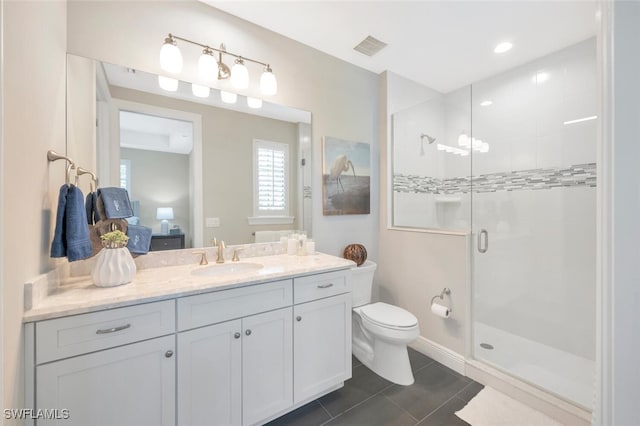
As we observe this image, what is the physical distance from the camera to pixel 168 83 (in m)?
1.62

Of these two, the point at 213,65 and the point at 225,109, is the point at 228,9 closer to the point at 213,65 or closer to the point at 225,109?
the point at 213,65

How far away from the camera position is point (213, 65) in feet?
5.57

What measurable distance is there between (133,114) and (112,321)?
1.19 m

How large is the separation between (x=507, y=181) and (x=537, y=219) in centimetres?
41

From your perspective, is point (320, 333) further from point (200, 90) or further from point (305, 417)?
point (200, 90)

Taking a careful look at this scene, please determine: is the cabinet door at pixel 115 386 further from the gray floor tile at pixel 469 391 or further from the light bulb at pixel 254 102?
the gray floor tile at pixel 469 391

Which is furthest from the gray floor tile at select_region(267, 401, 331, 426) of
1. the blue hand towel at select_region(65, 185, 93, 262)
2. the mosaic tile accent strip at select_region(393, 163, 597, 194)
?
the mosaic tile accent strip at select_region(393, 163, 597, 194)

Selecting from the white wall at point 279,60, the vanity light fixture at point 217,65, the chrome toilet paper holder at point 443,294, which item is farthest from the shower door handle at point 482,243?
the vanity light fixture at point 217,65

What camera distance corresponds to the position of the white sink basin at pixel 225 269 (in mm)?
1598

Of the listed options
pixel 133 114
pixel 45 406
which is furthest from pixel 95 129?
pixel 45 406

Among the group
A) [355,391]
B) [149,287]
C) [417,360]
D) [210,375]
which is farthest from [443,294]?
[149,287]

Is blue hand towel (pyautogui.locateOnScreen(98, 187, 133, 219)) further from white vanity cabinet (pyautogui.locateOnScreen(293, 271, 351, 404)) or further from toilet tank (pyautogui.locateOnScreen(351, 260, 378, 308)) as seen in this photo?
toilet tank (pyautogui.locateOnScreen(351, 260, 378, 308))

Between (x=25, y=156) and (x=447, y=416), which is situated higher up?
(x=25, y=156)

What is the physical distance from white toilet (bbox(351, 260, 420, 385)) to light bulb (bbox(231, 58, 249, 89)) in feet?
5.45
